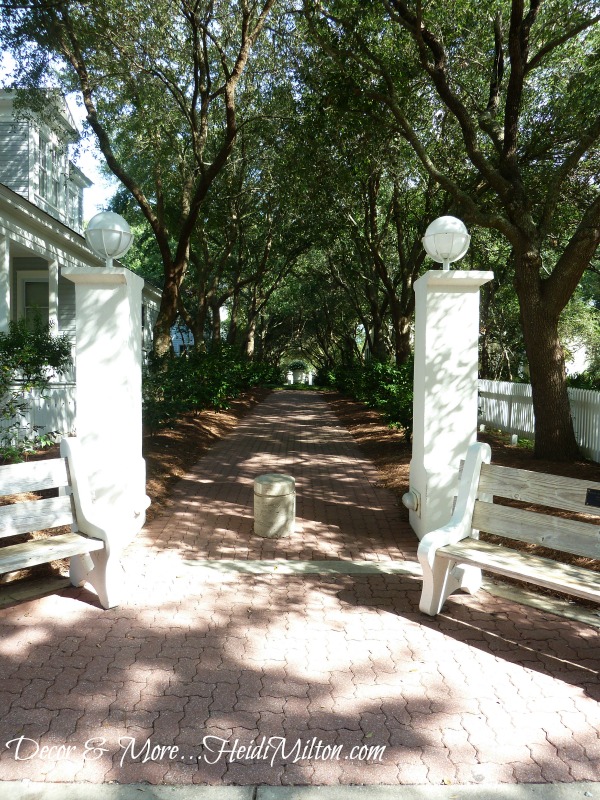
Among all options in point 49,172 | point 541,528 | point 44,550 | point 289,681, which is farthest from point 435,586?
point 49,172

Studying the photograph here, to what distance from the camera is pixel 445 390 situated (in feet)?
18.5

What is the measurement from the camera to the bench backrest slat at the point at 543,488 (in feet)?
12.7

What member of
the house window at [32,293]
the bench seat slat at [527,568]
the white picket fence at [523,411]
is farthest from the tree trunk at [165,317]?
the bench seat slat at [527,568]

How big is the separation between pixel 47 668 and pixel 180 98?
11.5 meters

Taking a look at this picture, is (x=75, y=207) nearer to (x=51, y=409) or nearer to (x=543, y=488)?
(x=51, y=409)

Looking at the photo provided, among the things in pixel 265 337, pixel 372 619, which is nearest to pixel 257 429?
pixel 372 619

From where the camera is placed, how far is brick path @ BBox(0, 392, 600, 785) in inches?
108

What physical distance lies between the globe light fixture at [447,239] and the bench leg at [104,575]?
12.2ft

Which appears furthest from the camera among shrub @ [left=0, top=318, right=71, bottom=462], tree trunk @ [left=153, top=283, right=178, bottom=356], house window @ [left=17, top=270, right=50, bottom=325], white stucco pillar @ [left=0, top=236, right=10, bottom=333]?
house window @ [left=17, top=270, right=50, bottom=325]

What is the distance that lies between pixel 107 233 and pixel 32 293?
1448 cm

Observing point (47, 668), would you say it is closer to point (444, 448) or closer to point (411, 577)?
point (411, 577)

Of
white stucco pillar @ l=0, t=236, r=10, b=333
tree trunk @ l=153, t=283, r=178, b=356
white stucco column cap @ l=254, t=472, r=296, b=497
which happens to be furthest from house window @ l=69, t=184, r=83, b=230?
white stucco column cap @ l=254, t=472, r=296, b=497

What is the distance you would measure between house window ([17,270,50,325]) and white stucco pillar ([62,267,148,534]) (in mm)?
13128

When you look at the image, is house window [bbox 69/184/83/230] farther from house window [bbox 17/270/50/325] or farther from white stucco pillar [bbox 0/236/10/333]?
white stucco pillar [bbox 0/236/10/333]
